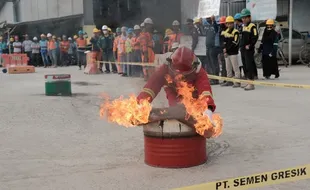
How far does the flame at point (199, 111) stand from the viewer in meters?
3.99

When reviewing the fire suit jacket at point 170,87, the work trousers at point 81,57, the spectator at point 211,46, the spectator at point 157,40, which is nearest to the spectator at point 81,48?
the work trousers at point 81,57

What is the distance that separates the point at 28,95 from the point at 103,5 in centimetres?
668

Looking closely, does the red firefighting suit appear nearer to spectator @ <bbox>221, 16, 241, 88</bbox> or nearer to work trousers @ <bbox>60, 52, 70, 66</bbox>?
spectator @ <bbox>221, 16, 241, 88</bbox>

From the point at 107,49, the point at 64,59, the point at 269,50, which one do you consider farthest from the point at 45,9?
the point at 64,59

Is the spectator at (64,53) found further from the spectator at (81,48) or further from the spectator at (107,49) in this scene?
the spectator at (107,49)

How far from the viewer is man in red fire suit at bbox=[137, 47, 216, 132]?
403cm

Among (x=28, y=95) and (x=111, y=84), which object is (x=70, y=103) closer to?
(x=28, y=95)

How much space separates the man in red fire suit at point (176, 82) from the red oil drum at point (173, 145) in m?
0.09

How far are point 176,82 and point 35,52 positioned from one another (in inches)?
721

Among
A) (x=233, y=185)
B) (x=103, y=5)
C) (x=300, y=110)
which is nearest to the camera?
(x=233, y=185)

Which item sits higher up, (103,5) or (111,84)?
(103,5)

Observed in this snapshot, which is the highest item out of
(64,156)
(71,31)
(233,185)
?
(71,31)

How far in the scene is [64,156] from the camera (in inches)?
187

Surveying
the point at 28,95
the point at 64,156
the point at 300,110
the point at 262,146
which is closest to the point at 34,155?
the point at 64,156
